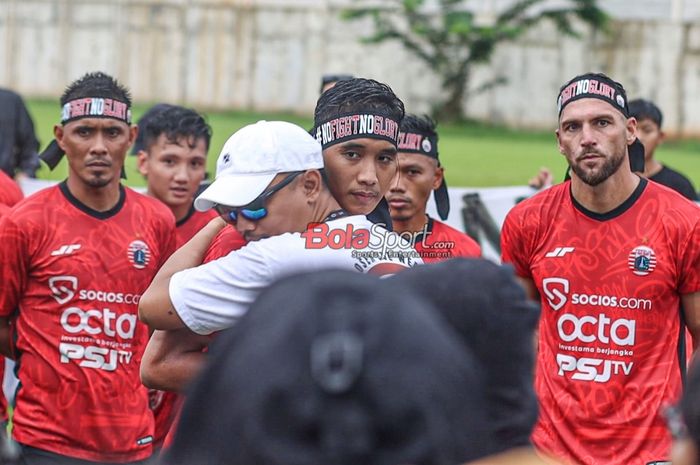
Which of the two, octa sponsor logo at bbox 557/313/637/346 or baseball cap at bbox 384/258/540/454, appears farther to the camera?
octa sponsor logo at bbox 557/313/637/346

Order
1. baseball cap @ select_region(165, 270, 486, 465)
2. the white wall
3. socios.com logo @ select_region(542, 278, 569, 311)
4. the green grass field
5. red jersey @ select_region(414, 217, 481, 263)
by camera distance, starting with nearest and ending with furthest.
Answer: baseball cap @ select_region(165, 270, 486, 465), socios.com logo @ select_region(542, 278, 569, 311), red jersey @ select_region(414, 217, 481, 263), the green grass field, the white wall

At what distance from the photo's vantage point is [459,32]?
30.5 metres

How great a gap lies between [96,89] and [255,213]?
3.34 m

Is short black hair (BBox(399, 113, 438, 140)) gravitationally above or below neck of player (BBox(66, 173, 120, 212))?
above

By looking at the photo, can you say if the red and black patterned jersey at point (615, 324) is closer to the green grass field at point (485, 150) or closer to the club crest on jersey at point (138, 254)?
the club crest on jersey at point (138, 254)

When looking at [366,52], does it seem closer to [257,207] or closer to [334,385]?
[257,207]

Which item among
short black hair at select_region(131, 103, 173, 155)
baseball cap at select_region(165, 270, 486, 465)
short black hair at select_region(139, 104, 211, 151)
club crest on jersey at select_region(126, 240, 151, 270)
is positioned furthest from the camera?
short black hair at select_region(131, 103, 173, 155)

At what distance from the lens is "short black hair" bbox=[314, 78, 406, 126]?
5.30 meters

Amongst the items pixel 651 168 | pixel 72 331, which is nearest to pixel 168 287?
pixel 72 331

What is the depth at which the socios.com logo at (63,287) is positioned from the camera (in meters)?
6.46

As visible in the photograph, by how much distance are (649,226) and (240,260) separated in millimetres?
2866

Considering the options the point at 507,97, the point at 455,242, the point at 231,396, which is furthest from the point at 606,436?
the point at 507,97

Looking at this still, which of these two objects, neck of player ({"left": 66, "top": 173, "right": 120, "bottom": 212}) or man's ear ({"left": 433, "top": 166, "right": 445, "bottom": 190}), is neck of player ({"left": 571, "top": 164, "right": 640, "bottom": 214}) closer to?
man's ear ({"left": 433, "top": 166, "right": 445, "bottom": 190})

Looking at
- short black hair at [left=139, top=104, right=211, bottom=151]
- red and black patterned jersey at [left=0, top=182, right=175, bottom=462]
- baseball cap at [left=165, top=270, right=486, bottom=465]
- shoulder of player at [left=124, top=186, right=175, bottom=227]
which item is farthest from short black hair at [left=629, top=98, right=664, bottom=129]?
baseball cap at [left=165, top=270, right=486, bottom=465]
